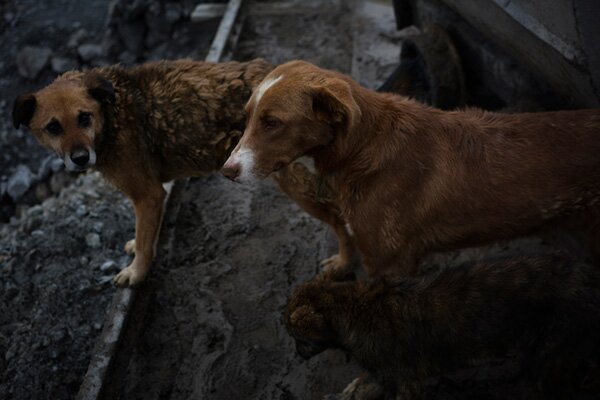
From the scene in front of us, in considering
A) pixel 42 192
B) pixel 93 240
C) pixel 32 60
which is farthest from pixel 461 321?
pixel 32 60

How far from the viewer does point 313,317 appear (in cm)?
357

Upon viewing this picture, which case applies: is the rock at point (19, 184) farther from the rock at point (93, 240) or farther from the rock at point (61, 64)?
the rock at point (93, 240)

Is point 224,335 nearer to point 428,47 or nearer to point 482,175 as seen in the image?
point 482,175

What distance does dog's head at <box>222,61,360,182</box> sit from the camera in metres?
3.53

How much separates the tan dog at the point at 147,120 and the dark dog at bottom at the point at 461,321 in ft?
5.72

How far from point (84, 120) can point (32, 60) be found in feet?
19.7

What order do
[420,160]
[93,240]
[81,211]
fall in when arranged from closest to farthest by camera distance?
[420,160] → [93,240] → [81,211]

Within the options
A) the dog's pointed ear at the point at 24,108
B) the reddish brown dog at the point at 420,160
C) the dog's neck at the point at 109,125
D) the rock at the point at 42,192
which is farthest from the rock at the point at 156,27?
the reddish brown dog at the point at 420,160

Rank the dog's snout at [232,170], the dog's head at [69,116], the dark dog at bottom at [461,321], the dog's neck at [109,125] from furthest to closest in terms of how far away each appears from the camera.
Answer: the dog's neck at [109,125] → the dog's head at [69,116] → the dog's snout at [232,170] → the dark dog at bottom at [461,321]

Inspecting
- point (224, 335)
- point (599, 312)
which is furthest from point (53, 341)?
point (599, 312)

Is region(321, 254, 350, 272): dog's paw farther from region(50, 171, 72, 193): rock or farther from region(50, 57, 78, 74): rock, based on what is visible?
region(50, 57, 78, 74): rock

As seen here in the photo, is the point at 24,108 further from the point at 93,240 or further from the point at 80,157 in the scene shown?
the point at 93,240

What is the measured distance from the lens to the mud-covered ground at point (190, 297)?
434 centimetres

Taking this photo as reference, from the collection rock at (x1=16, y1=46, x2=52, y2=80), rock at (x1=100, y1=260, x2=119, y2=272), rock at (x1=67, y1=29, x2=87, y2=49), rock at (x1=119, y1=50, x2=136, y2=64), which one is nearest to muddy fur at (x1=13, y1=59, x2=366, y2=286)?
rock at (x1=100, y1=260, x2=119, y2=272)
